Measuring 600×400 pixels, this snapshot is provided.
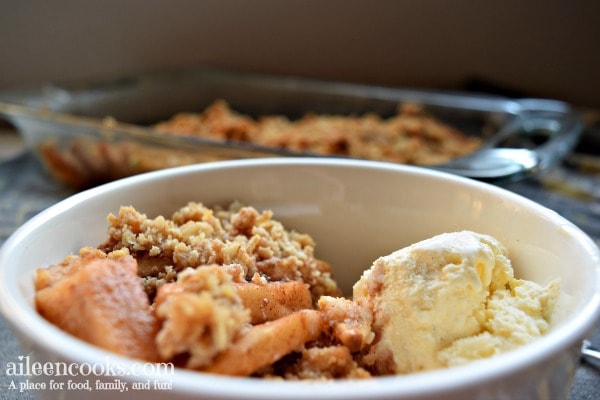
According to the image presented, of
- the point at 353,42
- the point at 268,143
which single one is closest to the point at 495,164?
the point at 268,143

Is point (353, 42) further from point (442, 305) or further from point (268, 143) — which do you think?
point (442, 305)

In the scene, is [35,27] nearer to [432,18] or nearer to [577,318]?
[432,18]

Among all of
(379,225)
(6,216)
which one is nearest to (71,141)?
(6,216)

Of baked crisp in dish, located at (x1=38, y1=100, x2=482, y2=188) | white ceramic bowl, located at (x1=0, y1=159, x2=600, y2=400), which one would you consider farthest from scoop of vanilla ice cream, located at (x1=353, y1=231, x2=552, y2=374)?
baked crisp in dish, located at (x1=38, y1=100, x2=482, y2=188)

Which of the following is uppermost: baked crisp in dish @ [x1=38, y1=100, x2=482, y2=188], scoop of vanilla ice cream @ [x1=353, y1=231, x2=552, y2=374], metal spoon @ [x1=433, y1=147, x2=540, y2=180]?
scoop of vanilla ice cream @ [x1=353, y1=231, x2=552, y2=374]

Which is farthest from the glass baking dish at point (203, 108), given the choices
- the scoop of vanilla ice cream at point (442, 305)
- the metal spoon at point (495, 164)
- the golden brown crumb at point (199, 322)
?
the golden brown crumb at point (199, 322)

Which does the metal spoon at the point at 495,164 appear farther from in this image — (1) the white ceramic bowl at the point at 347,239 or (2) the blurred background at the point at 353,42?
(2) the blurred background at the point at 353,42

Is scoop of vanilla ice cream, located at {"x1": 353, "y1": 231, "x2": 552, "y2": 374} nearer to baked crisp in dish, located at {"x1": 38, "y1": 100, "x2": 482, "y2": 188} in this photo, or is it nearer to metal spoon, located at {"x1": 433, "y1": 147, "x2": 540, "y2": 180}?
metal spoon, located at {"x1": 433, "y1": 147, "x2": 540, "y2": 180}
